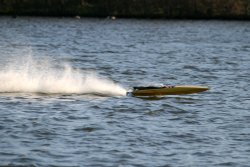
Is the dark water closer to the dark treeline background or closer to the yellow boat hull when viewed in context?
the yellow boat hull

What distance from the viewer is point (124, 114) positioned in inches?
1168

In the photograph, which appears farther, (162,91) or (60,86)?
(60,86)

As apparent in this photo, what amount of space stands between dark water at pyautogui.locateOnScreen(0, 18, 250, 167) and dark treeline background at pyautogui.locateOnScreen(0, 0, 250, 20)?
6033 centimetres

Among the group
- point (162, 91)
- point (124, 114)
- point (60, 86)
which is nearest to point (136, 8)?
point (60, 86)

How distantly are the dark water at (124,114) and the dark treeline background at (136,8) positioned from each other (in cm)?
6033

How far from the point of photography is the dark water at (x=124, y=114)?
901 inches

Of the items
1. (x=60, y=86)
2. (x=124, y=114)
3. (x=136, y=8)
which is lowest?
(x=136, y=8)

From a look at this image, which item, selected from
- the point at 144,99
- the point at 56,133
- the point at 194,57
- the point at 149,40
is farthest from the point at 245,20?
the point at 56,133

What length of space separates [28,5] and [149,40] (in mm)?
44651

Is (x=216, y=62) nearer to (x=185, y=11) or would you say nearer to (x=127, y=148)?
(x=127, y=148)

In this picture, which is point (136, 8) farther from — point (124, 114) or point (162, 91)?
point (124, 114)

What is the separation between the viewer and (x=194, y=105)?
106ft

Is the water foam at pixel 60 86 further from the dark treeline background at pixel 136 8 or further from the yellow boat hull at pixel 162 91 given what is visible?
the dark treeline background at pixel 136 8

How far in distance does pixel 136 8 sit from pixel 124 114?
9537 centimetres
